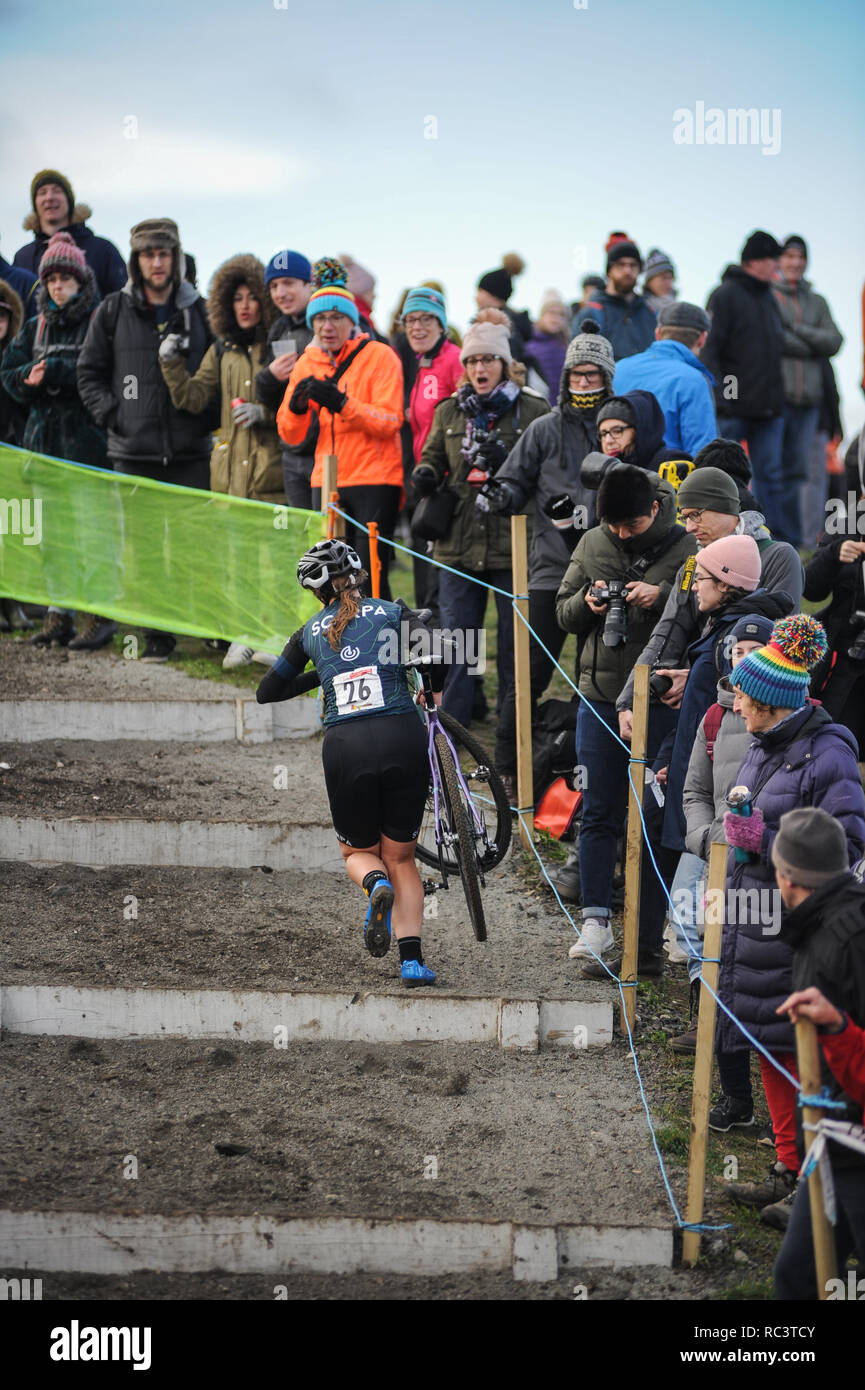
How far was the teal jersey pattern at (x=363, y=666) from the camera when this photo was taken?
6.86 metres

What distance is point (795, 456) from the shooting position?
13.8 m

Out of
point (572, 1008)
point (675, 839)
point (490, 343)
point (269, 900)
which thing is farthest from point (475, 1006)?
point (490, 343)

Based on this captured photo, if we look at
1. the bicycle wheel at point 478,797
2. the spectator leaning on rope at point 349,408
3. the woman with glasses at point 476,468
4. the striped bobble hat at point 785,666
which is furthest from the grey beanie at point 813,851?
the spectator leaning on rope at point 349,408

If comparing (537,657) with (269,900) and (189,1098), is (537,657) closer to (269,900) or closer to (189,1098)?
(269,900)

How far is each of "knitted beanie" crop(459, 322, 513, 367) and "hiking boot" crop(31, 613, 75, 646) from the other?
423cm

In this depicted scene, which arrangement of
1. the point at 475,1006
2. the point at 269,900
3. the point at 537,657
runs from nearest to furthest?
the point at 475,1006 → the point at 269,900 → the point at 537,657

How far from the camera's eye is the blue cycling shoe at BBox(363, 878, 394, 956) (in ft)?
21.5

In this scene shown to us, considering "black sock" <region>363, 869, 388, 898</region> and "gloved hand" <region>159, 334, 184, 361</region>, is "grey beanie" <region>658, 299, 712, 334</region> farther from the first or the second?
"black sock" <region>363, 869, 388, 898</region>

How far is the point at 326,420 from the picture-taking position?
10070 millimetres

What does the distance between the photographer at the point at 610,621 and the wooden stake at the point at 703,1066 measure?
198 cm

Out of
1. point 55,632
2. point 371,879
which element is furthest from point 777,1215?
point 55,632
